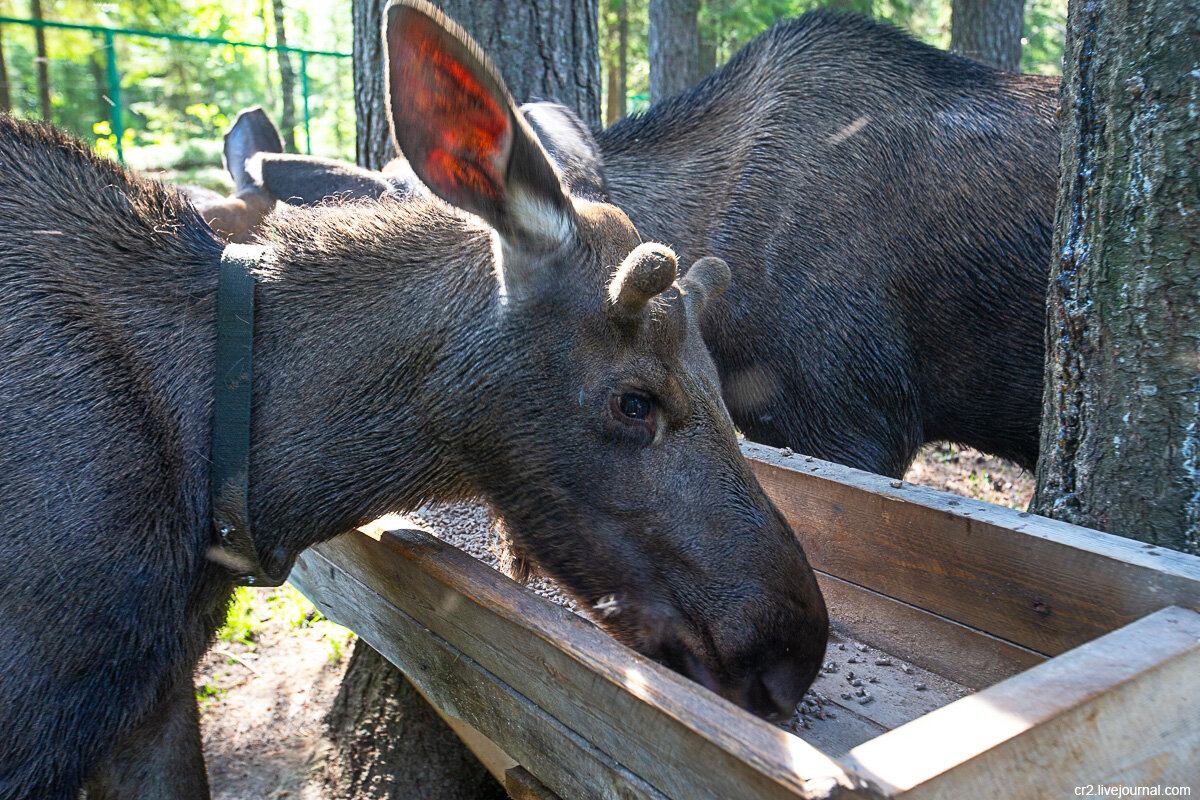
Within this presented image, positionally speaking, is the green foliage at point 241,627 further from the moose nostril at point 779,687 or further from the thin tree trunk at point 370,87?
the moose nostril at point 779,687

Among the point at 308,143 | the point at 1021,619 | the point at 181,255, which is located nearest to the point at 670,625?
the point at 1021,619

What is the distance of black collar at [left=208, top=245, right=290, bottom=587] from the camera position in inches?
93.6

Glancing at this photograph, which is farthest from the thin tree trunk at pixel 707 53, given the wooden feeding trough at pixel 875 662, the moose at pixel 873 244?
the wooden feeding trough at pixel 875 662

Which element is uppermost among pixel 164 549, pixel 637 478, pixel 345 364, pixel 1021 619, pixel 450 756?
pixel 345 364

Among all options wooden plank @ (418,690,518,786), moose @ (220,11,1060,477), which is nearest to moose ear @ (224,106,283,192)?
moose @ (220,11,1060,477)

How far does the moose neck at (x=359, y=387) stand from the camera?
2.44 metres

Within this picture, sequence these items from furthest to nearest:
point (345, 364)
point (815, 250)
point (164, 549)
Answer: point (815, 250), point (345, 364), point (164, 549)

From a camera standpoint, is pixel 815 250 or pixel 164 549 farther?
pixel 815 250

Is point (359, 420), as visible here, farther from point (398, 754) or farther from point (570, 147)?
point (398, 754)

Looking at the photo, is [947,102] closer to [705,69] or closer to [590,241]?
[590,241]

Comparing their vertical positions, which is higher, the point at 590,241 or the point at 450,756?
the point at 590,241

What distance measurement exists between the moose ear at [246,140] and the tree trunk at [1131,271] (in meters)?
4.03

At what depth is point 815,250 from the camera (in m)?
3.88

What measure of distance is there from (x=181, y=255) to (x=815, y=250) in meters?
2.40
